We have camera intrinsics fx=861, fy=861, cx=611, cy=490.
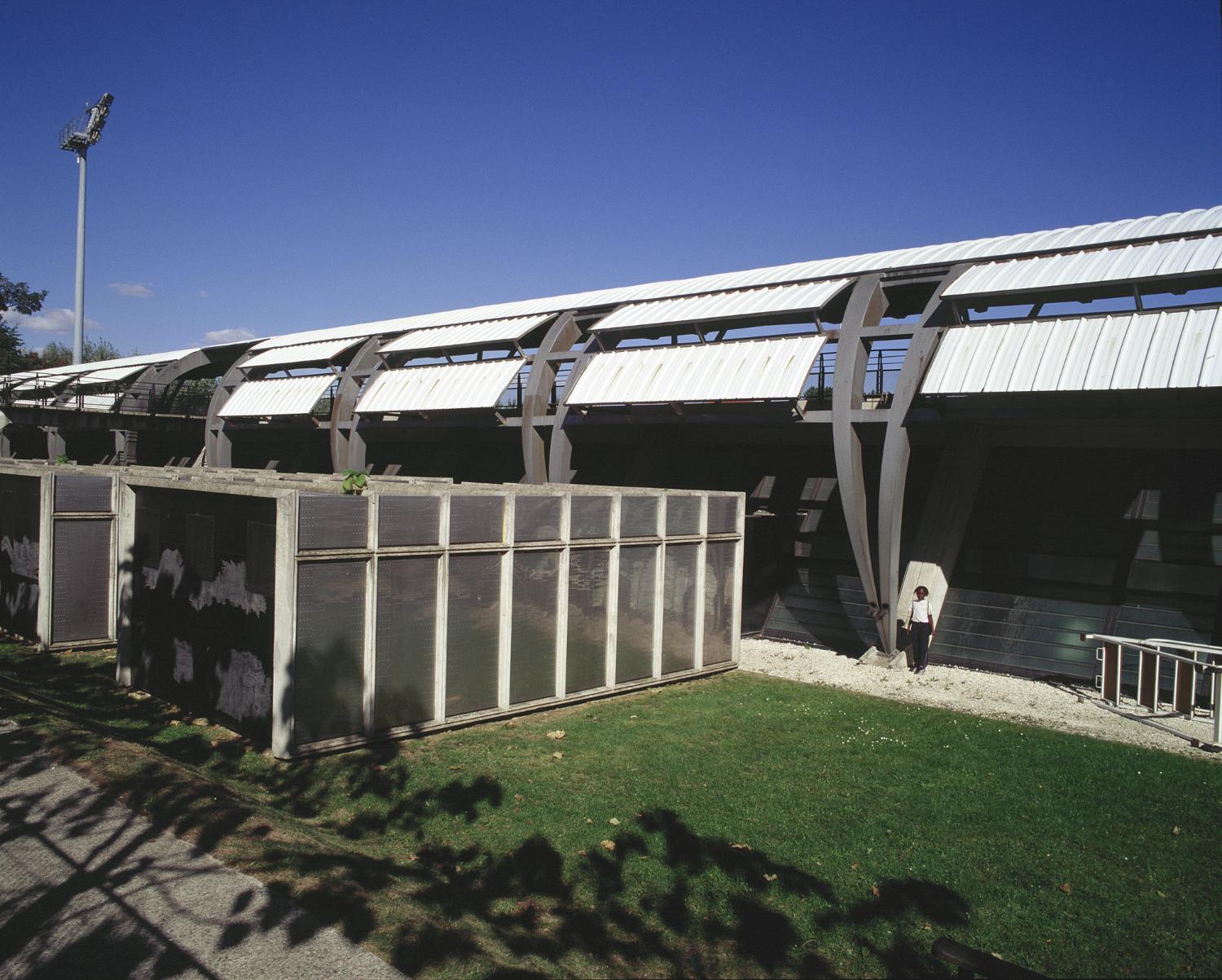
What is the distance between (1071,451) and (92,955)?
17346 mm

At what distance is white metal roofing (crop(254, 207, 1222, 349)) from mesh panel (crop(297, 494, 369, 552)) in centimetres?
1262

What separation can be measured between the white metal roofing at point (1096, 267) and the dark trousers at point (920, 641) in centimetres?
614

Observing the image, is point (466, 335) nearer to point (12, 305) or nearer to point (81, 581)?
point (81, 581)

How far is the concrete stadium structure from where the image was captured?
48.4ft

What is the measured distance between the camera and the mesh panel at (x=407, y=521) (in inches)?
419

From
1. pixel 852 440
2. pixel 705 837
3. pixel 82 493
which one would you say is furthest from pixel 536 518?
pixel 82 493

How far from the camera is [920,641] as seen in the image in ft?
51.4

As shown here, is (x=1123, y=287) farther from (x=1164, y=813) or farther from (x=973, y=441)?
(x=1164, y=813)

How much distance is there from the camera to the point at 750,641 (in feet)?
60.4

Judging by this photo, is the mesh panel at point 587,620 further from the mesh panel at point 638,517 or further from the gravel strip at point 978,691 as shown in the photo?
the gravel strip at point 978,691

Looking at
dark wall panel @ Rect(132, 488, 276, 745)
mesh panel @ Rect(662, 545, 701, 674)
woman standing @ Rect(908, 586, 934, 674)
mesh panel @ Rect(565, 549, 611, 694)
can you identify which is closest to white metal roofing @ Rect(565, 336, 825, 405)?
mesh panel @ Rect(662, 545, 701, 674)

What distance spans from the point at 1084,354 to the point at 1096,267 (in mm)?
2152

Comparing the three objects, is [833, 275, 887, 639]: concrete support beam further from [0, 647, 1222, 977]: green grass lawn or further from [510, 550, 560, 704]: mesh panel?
[510, 550, 560, 704]: mesh panel

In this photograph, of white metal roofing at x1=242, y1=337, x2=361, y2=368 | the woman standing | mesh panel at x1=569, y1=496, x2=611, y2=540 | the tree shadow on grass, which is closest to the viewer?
the tree shadow on grass
